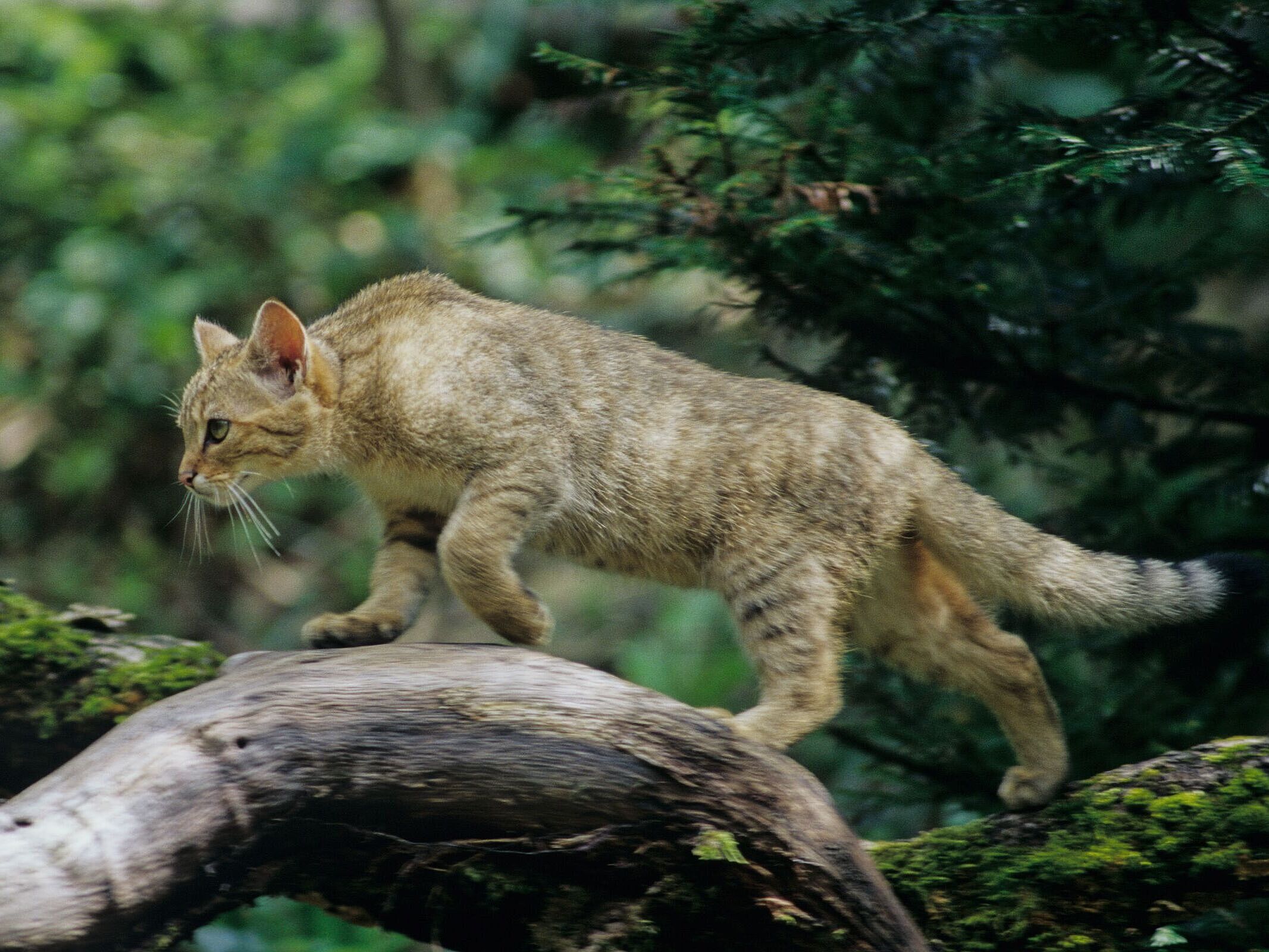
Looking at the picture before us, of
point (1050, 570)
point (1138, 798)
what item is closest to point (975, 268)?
point (1050, 570)

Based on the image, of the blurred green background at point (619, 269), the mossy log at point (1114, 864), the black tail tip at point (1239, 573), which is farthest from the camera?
the blurred green background at point (619, 269)

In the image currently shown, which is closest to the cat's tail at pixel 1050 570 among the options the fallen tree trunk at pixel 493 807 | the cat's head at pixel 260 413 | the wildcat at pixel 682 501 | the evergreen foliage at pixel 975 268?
the wildcat at pixel 682 501

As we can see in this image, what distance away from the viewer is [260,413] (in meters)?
4.77

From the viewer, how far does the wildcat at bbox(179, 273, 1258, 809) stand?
4480 millimetres

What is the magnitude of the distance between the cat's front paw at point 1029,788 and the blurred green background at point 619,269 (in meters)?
0.91

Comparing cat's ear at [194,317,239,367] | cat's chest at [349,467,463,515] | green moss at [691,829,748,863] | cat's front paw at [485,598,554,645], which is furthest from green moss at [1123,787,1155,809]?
cat's ear at [194,317,239,367]

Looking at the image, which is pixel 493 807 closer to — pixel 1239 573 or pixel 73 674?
pixel 73 674

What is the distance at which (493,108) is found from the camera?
12594mm

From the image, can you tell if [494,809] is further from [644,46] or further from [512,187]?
[644,46]

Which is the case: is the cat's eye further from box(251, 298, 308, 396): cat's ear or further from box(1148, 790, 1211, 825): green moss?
box(1148, 790, 1211, 825): green moss

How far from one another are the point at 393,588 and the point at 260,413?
0.84m

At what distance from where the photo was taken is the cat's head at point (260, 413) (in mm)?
4762

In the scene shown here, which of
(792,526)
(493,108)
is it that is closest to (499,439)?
(792,526)

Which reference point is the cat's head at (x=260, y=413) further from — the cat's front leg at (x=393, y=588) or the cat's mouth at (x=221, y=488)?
the cat's front leg at (x=393, y=588)
